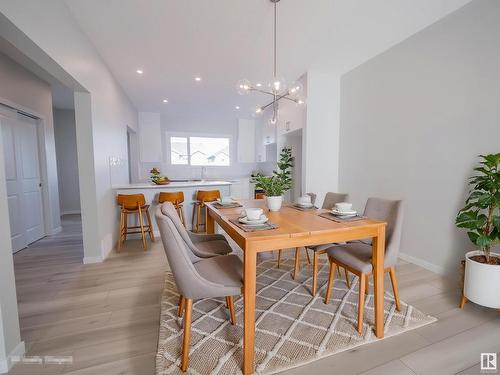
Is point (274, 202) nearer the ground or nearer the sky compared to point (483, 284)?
nearer the sky

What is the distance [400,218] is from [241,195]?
4845 millimetres

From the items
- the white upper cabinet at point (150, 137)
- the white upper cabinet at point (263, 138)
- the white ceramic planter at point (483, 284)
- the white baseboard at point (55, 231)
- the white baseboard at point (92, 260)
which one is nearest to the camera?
the white ceramic planter at point (483, 284)

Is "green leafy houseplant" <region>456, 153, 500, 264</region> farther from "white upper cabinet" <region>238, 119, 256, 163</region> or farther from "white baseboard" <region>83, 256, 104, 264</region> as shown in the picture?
"white upper cabinet" <region>238, 119, 256, 163</region>

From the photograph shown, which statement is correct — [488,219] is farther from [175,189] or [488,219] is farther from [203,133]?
[203,133]

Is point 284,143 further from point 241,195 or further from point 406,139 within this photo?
point 406,139

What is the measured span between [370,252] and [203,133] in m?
5.69

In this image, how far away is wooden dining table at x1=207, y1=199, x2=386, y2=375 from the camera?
1248 mm

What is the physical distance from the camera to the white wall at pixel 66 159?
5.68 m

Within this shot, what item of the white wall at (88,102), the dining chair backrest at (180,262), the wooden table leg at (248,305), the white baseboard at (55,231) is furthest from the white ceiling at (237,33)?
the white baseboard at (55,231)

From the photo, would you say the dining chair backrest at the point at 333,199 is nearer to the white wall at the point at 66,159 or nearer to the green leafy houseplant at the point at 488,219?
the green leafy houseplant at the point at 488,219

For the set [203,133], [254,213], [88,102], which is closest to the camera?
[254,213]

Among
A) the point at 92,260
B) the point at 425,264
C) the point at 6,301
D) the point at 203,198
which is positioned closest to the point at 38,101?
the point at 92,260

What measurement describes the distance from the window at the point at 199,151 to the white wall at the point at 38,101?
270 centimetres

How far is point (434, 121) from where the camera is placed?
2.50 m
